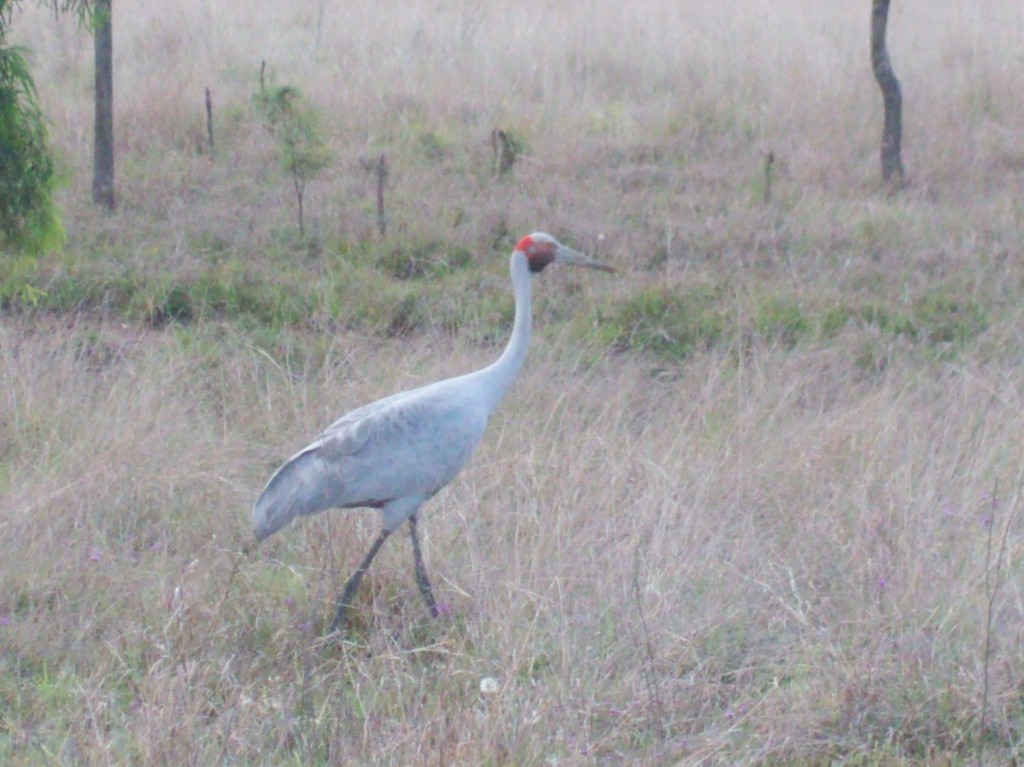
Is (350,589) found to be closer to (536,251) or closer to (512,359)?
(512,359)

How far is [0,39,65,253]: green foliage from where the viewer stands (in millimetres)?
5379

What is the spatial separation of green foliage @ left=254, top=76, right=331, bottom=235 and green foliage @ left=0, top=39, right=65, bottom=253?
3118mm

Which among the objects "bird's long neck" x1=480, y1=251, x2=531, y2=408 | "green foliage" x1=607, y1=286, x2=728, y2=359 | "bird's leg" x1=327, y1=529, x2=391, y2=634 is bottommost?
"bird's leg" x1=327, y1=529, x2=391, y2=634

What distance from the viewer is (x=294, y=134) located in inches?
360

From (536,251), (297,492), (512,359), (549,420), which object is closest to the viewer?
(297,492)

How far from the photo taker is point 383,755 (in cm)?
349

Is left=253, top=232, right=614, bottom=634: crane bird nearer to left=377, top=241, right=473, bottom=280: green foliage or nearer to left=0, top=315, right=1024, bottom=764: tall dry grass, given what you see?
left=0, top=315, right=1024, bottom=764: tall dry grass

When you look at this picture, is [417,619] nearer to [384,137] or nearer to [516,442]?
[516,442]

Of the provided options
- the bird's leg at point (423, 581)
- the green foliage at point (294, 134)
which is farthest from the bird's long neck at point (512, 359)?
the green foliage at point (294, 134)

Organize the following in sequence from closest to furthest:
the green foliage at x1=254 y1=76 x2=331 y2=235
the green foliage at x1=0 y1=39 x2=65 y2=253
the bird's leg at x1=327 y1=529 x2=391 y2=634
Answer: the bird's leg at x1=327 y1=529 x2=391 y2=634 < the green foliage at x1=0 y1=39 x2=65 y2=253 < the green foliage at x1=254 y1=76 x2=331 y2=235

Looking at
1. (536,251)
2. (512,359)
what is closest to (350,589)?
(512,359)

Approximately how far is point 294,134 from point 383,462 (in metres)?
5.06

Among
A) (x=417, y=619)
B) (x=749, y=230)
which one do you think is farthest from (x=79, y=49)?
(x=417, y=619)

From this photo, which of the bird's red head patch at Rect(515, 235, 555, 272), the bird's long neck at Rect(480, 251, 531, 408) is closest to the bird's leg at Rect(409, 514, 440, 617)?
the bird's long neck at Rect(480, 251, 531, 408)
